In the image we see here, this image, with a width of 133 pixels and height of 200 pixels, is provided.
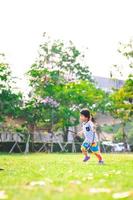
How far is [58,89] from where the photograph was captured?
3722cm

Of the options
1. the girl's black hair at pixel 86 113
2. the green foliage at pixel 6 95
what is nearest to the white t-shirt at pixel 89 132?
the girl's black hair at pixel 86 113

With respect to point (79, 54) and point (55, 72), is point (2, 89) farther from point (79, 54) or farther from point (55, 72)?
point (79, 54)

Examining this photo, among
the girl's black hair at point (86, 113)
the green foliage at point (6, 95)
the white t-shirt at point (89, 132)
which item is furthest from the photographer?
the green foliage at point (6, 95)

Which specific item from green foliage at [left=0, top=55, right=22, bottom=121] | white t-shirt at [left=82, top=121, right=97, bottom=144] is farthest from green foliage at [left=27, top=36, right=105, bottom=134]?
white t-shirt at [left=82, top=121, right=97, bottom=144]

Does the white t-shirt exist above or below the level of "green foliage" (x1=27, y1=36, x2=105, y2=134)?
below

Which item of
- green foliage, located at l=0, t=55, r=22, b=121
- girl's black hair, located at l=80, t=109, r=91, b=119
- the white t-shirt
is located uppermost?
green foliage, located at l=0, t=55, r=22, b=121

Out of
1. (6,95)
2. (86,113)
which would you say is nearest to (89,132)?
(86,113)

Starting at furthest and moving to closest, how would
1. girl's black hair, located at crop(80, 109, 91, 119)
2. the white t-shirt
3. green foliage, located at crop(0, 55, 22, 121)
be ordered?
green foliage, located at crop(0, 55, 22, 121)
the white t-shirt
girl's black hair, located at crop(80, 109, 91, 119)

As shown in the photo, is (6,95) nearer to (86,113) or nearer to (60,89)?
(60,89)

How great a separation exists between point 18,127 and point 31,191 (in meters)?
29.6

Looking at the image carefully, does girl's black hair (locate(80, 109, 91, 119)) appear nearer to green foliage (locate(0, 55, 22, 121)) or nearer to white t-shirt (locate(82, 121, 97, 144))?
white t-shirt (locate(82, 121, 97, 144))

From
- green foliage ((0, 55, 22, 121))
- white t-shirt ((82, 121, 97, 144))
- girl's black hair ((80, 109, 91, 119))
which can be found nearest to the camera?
girl's black hair ((80, 109, 91, 119))

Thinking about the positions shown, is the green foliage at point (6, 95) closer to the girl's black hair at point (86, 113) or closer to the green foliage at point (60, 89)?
the green foliage at point (60, 89)

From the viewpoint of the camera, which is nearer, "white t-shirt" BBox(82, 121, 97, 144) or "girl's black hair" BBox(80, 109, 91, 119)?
"girl's black hair" BBox(80, 109, 91, 119)
